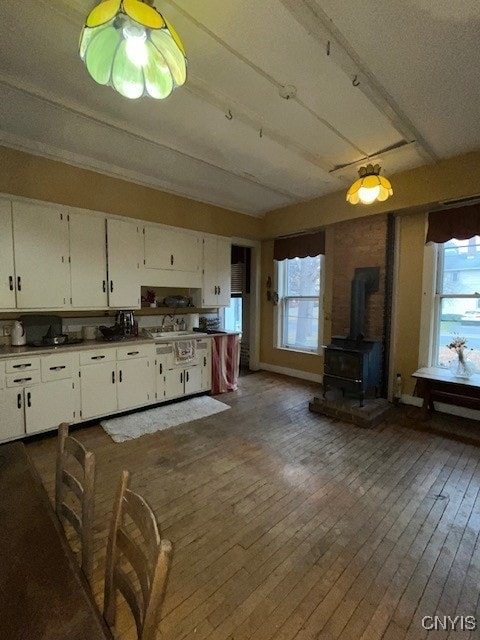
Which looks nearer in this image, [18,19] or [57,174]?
[18,19]

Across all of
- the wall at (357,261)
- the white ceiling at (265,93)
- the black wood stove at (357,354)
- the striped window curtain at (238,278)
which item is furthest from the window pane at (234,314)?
the white ceiling at (265,93)

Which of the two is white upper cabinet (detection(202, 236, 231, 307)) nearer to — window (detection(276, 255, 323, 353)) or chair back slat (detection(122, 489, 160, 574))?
window (detection(276, 255, 323, 353))

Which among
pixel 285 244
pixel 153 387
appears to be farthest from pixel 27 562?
pixel 285 244

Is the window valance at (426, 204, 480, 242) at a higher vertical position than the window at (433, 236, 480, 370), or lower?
higher

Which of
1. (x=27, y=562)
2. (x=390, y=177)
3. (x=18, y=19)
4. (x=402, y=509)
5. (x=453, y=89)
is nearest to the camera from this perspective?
(x=27, y=562)

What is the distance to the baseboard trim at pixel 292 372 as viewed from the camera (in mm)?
5035

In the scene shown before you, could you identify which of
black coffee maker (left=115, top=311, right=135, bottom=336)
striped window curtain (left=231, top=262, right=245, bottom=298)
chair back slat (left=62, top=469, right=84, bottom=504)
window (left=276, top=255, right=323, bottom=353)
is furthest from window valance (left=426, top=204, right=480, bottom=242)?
chair back slat (left=62, top=469, right=84, bottom=504)

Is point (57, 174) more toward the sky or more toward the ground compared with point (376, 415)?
more toward the sky

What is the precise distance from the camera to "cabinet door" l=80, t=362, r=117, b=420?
321cm

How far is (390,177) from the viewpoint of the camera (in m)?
3.75

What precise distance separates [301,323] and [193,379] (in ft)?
7.35

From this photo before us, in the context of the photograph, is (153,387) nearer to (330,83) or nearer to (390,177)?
(330,83)

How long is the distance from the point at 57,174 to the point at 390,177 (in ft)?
12.9

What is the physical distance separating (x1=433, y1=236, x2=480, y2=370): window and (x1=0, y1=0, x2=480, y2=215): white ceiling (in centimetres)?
113
